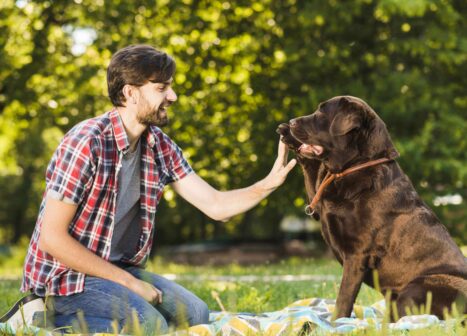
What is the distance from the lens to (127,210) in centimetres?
429

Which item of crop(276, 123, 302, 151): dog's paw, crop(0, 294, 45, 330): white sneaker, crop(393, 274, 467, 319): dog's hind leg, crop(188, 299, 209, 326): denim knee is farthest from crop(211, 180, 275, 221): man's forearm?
crop(0, 294, 45, 330): white sneaker

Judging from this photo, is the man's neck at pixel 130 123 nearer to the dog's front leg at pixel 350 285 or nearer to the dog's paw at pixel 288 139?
the dog's paw at pixel 288 139

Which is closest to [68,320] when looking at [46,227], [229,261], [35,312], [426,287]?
[35,312]

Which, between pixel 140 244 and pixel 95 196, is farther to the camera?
pixel 140 244

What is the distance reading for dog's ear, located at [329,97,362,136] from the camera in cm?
405

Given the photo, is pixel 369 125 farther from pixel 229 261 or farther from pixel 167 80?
pixel 229 261

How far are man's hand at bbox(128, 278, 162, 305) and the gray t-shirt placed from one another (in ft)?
1.18

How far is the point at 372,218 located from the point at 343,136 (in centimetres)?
52

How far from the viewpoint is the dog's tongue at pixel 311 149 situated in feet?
13.6

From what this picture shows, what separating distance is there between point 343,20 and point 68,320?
9.78 meters

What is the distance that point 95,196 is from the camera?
395 cm

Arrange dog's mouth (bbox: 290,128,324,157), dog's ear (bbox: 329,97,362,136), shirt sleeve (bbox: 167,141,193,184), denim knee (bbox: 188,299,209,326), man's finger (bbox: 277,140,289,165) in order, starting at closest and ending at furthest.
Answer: dog's ear (bbox: 329,97,362,136), dog's mouth (bbox: 290,128,324,157), denim knee (bbox: 188,299,209,326), man's finger (bbox: 277,140,289,165), shirt sleeve (bbox: 167,141,193,184)

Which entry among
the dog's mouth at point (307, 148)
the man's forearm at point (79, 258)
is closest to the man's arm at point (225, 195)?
the dog's mouth at point (307, 148)

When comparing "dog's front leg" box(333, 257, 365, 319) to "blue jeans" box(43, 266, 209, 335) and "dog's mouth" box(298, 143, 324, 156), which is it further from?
"blue jeans" box(43, 266, 209, 335)
